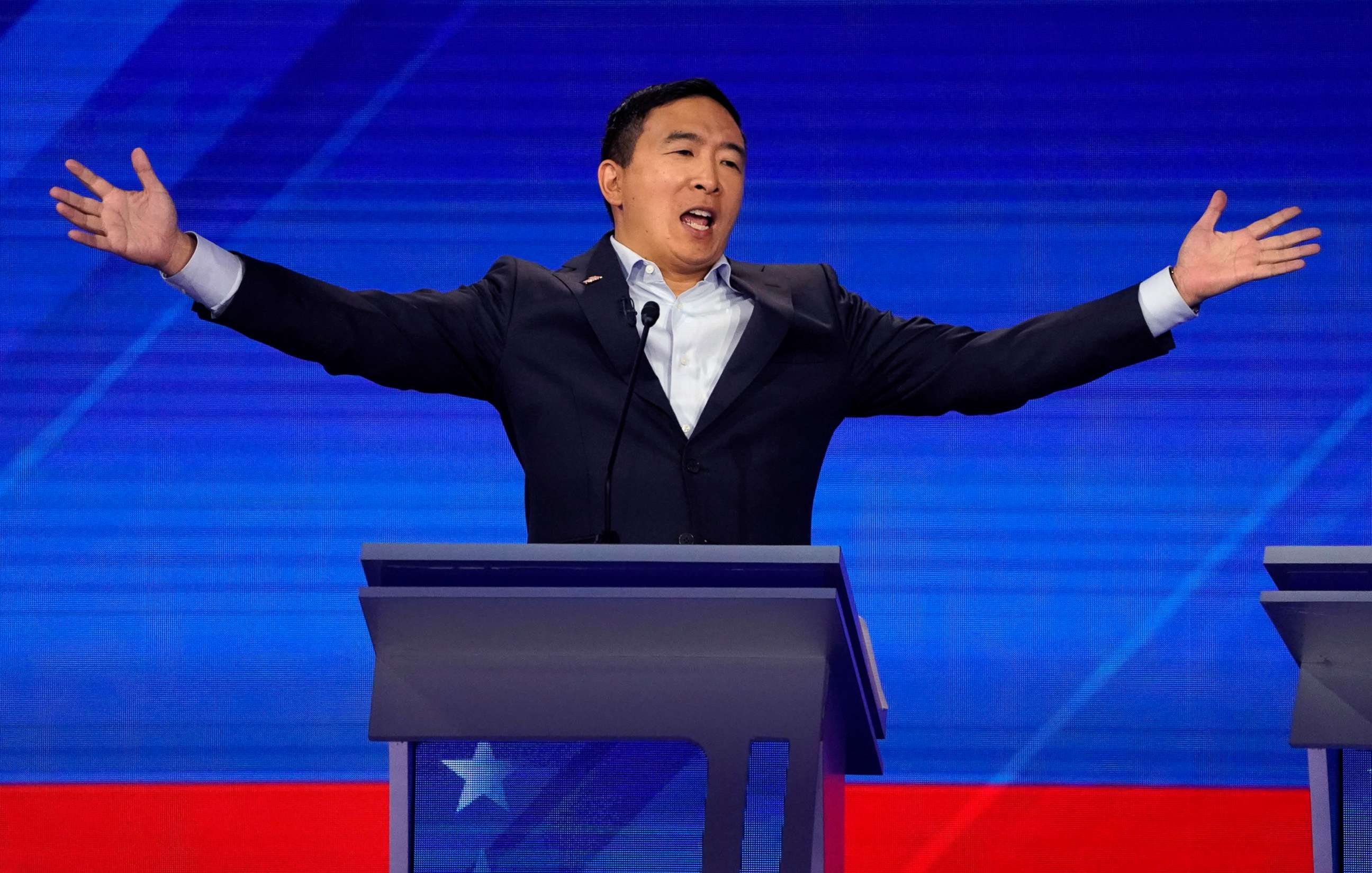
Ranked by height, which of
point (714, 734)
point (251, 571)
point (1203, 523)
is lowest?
point (714, 734)

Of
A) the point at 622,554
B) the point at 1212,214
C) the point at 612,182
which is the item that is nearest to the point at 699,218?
the point at 612,182

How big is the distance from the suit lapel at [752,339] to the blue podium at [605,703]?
81cm

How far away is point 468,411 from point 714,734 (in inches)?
105

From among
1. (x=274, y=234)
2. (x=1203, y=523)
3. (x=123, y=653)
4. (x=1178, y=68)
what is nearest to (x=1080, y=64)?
(x=1178, y=68)

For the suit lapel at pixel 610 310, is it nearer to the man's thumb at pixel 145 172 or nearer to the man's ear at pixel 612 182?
the man's ear at pixel 612 182

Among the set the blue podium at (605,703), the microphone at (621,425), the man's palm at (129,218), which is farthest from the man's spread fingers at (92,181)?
the blue podium at (605,703)

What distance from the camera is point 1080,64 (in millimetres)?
3895

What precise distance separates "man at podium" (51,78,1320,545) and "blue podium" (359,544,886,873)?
2.13 feet

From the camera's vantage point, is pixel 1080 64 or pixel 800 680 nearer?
pixel 800 680

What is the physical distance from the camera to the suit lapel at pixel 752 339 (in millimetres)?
2240

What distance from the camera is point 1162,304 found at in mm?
2168

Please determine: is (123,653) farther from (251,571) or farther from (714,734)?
(714,734)

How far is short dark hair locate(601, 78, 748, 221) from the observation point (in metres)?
2.52

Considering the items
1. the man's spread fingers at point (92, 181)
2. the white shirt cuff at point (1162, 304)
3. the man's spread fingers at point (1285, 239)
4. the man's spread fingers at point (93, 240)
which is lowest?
the man's spread fingers at point (93, 240)
